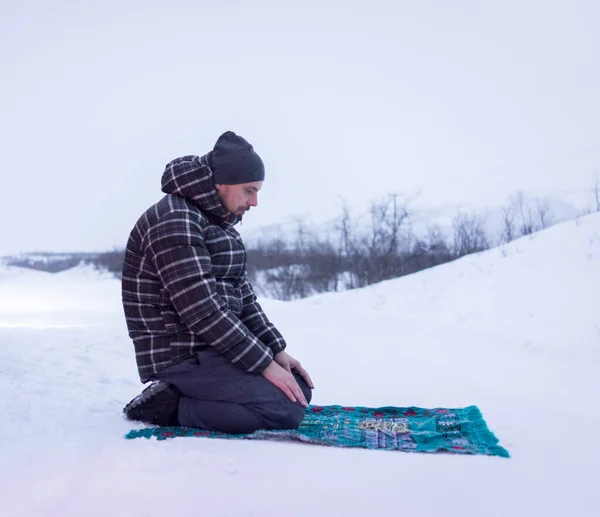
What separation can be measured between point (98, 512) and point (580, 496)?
1268 millimetres

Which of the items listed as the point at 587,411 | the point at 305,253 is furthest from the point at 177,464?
the point at 305,253

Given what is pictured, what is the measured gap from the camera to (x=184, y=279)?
1987 millimetres

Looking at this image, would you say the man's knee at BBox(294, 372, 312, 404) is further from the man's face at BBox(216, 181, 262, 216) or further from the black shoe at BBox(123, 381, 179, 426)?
the man's face at BBox(216, 181, 262, 216)

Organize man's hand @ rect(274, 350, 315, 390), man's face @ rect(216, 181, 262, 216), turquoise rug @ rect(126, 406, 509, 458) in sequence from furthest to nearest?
man's hand @ rect(274, 350, 315, 390) → man's face @ rect(216, 181, 262, 216) → turquoise rug @ rect(126, 406, 509, 458)

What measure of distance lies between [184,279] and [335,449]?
77 centimetres

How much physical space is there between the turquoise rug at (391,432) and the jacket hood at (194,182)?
85 centimetres

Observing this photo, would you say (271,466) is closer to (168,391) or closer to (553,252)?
(168,391)

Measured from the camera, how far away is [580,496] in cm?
156

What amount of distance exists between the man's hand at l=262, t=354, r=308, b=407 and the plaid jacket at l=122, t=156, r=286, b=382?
0.03 meters

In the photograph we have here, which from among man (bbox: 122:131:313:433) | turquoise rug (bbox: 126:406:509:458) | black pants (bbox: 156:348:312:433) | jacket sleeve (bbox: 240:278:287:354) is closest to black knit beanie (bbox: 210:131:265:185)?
man (bbox: 122:131:313:433)

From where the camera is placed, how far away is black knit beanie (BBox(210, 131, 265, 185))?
7.23 feet

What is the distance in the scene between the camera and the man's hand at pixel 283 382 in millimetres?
2109

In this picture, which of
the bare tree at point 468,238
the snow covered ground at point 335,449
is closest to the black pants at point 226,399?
the snow covered ground at point 335,449

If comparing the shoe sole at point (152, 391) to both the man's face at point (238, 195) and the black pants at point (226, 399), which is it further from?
the man's face at point (238, 195)
